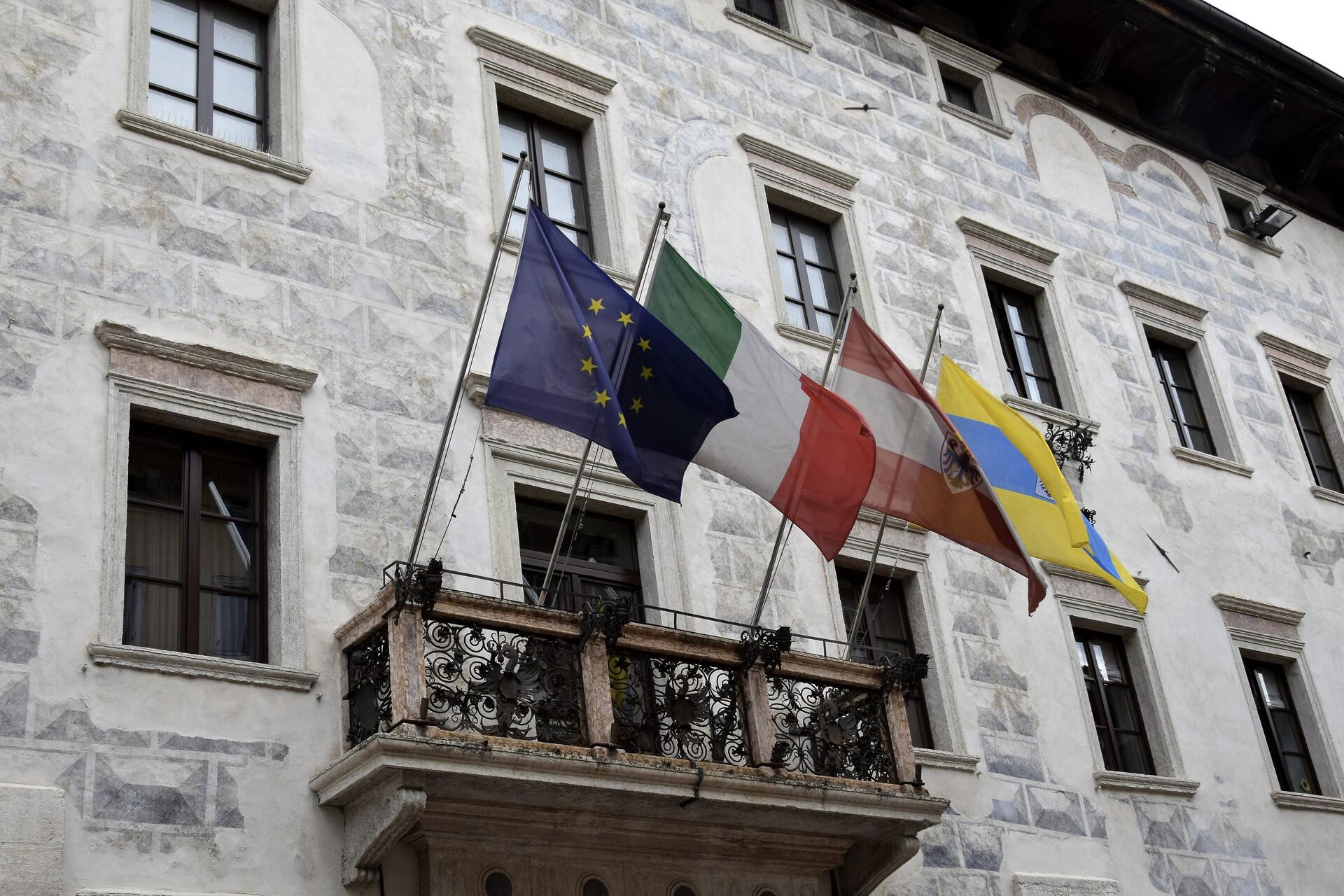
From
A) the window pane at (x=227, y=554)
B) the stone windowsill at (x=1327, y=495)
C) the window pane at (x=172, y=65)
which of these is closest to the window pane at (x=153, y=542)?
the window pane at (x=227, y=554)

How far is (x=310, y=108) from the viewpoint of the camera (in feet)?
39.1

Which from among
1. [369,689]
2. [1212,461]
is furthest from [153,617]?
[1212,461]

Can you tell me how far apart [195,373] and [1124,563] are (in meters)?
8.99

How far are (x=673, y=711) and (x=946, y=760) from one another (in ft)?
11.0

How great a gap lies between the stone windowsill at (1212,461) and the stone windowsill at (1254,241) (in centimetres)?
370

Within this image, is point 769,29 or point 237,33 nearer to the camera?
point 237,33

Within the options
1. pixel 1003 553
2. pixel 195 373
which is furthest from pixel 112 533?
pixel 1003 553

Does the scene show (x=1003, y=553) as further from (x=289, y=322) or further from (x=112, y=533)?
(x=112, y=533)

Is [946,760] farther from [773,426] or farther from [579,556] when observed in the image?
[773,426]

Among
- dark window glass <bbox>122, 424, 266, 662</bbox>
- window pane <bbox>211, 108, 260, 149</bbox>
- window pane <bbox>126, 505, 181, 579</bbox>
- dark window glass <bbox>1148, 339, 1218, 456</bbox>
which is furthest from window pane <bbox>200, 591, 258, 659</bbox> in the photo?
dark window glass <bbox>1148, 339, 1218, 456</bbox>

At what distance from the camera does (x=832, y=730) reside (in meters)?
11.2

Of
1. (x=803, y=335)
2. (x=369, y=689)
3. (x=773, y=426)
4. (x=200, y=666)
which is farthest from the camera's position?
(x=803, y=335)

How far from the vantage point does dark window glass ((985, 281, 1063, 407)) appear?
16312 millimetres

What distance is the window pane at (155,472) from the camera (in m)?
10.0
